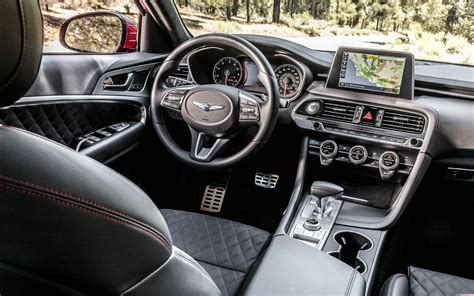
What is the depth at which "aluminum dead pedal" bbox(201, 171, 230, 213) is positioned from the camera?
2848 mm

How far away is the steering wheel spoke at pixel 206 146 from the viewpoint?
2350mm

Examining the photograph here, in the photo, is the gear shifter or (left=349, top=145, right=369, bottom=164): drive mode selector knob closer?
the gear shifter

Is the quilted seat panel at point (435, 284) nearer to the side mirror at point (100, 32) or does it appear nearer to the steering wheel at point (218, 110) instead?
the steering wheel at point (218, 110)

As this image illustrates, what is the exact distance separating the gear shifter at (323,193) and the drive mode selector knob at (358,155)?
0.22m

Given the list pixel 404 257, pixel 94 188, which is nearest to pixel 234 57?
pixel 404 257

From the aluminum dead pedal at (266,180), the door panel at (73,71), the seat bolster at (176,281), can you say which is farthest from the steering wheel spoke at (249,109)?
the seat bolster at (176,281)

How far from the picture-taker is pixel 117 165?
8.29ft

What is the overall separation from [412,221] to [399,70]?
0.84 m

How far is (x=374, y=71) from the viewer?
7.74 ft

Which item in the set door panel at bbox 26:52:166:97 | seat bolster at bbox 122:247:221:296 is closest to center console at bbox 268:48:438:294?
door panel at bbox 26:52:166:97

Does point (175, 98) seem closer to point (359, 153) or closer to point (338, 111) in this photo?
point (338, 111)

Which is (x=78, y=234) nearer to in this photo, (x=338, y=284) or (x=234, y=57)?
(x=338, y=284)

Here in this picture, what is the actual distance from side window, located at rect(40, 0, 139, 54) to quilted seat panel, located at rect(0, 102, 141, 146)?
36cm

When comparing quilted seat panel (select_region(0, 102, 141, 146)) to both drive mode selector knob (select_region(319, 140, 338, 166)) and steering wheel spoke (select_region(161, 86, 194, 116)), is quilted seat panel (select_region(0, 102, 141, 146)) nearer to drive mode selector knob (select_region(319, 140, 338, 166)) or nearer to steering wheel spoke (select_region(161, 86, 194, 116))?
steering wheel spoke (select_region(161, 86, 194, 116))
